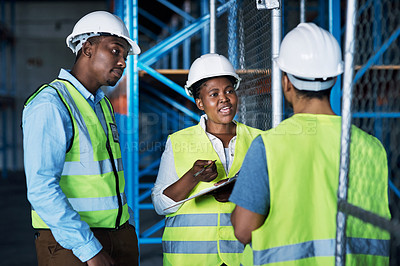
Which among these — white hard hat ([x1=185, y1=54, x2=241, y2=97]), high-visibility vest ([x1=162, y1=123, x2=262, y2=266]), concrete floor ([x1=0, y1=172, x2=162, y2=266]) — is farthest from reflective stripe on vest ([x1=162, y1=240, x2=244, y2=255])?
concrete floor ([x1=0, y1=172, x2=162, y2=266])

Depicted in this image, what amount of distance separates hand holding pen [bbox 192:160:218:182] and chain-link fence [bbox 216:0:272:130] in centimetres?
55

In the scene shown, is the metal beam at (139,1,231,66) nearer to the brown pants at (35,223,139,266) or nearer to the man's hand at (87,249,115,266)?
the brown pants at (35,223,139,266)

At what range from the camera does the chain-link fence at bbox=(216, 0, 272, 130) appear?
263 centimetres

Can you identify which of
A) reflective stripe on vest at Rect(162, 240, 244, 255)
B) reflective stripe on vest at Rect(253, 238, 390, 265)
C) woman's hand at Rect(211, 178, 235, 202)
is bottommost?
reflective stripe on vest at Rect(162, 240, 244, 255)

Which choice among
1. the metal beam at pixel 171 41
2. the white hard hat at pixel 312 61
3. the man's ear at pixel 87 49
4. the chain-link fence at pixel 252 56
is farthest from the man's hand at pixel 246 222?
the metal beam at pixel 171 41

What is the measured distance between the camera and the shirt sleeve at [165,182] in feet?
7.68

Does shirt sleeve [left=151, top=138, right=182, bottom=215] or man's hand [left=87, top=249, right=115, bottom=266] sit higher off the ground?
shirt sleeve [left=151, top=138, right=182, bottom=215]

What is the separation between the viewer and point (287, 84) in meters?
1.69

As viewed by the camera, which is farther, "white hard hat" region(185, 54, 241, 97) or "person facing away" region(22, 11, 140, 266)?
"white hard hat" region(185, 54, 241, 97)

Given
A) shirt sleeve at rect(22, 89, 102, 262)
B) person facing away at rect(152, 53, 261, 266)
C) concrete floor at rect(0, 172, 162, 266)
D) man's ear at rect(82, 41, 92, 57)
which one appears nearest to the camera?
shirt sleeve at rect(22, 89, 102, 262)

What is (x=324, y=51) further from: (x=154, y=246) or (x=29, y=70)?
(x=29, y=70)

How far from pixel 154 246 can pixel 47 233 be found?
3.61 m

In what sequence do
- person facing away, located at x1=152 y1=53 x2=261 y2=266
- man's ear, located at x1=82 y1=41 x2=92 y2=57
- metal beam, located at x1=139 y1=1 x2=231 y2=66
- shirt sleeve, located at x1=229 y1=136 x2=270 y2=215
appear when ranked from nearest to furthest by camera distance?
shirt sleeve, located at x1=229 y1=136 x2=270 y2=215
man's ear, located at x1=82 y1=41 x2=92 y2=57
person facing away, located at x1=152 y1=53 x2=261 y2=266
metal beam, located at x1=139 y1=1 x2=231 y2=66

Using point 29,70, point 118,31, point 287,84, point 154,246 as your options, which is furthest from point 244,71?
point 29,70
